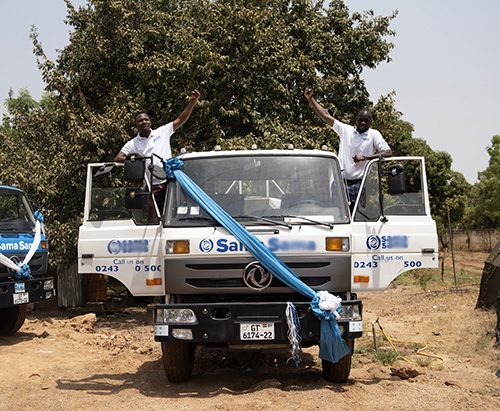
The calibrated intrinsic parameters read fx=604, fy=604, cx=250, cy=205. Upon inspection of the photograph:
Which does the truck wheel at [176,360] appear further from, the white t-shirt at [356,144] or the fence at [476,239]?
the fence at [476,239]

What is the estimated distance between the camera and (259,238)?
226 inches

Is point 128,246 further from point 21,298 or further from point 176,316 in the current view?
point 21,298

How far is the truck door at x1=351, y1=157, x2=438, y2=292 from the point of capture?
5883mm

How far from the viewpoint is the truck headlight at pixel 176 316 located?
18.9ft

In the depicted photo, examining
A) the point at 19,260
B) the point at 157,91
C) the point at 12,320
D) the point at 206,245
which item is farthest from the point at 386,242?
the point at 157,91

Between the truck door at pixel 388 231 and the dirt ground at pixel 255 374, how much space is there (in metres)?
1.19

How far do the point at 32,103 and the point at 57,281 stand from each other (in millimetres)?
24035

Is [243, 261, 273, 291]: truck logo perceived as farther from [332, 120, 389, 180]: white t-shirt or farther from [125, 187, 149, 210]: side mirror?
[332, 120, 389, 180]: white t-shirt

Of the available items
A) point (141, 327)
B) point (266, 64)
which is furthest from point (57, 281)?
point (266, 64)

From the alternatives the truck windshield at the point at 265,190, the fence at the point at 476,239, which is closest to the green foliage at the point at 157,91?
the truck windshield at the point at 265,190

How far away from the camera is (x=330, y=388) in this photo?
611 cm

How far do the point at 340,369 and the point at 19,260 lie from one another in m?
5.92

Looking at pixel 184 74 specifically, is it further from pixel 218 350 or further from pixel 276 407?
pixel 276 407

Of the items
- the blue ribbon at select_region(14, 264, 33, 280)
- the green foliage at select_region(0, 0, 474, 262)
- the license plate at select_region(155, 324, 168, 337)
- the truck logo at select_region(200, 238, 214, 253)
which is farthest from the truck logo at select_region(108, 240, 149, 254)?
the green foliage at select_region(0, 0, 474, 262)
